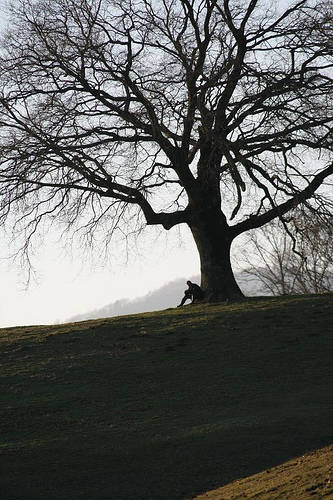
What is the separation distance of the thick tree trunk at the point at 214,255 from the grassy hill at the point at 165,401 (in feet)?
5.58

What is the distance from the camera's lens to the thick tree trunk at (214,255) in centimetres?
2627

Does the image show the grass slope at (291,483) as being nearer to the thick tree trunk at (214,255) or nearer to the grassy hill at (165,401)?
the grassy hill at (165,401)

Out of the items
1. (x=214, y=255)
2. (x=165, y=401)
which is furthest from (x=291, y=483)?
(x=214, y=255)

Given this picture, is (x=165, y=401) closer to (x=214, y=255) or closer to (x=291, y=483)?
(x=291, y=483)

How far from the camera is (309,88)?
2356 centimetres

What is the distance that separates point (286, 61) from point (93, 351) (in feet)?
37.0

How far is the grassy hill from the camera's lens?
12.4 meters

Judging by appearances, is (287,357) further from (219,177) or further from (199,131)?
(199,131)

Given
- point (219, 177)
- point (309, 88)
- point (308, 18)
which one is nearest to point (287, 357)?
point (219, 177)

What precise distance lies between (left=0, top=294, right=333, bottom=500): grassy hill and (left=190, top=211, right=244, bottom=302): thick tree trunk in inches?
67.0

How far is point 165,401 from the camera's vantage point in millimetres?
16250

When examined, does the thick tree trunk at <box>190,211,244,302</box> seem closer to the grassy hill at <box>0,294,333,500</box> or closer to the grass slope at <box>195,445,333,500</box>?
the grassy hill at <box>0,294,333,500</box>

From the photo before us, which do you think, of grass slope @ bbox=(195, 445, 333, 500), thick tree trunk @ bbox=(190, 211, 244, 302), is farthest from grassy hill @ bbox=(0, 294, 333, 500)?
thick tree trunk @ bbox=(190, 211, 244, 302)

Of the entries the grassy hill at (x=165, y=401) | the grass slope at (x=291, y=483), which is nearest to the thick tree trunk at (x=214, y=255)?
the grassy hill at (x=165, y=401)
